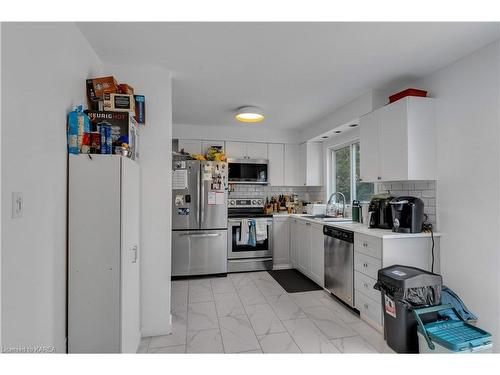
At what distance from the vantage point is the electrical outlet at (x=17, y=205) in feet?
3.68

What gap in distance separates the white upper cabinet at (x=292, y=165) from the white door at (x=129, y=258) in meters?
3.18

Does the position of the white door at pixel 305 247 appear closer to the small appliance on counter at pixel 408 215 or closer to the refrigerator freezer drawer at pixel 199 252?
the refrigerator freezer drawer at pixel 199 252

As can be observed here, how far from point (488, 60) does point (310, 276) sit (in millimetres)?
2925

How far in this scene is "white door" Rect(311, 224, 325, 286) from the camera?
326 centimetres

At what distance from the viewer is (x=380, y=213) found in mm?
2611

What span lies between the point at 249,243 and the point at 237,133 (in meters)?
1.92

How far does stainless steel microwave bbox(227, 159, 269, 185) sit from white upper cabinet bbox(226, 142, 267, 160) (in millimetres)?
93

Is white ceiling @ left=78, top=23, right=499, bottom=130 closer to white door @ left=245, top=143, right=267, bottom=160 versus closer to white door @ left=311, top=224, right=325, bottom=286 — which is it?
white door @ left=245, top=143, right=267, bottom=160

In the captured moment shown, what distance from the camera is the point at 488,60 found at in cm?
196

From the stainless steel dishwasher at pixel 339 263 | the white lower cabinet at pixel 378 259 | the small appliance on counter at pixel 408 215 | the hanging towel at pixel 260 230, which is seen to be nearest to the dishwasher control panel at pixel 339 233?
the stainless steel dishwasher at pixel 339 263

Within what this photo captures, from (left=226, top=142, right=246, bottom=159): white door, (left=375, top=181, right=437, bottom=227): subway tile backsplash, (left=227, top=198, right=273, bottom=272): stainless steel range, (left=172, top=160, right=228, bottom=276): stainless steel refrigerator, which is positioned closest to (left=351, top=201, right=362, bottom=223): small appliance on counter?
(left=375, top=181, right=437, bottom=227): subway tile backsplash

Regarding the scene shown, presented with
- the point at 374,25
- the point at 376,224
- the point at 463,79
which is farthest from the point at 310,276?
the point at 374,25

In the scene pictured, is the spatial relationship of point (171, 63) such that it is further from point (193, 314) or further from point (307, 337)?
point (307, 337)

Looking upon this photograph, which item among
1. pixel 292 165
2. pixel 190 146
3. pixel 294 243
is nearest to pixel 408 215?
pixel 294 243
